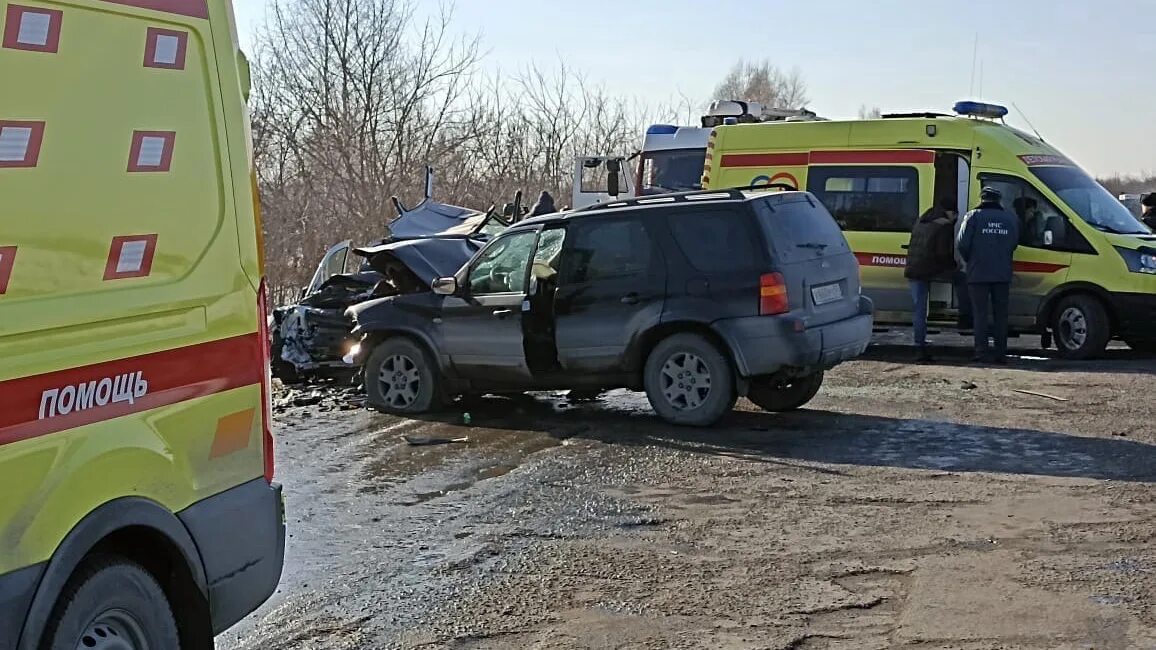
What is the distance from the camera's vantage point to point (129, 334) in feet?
12.0

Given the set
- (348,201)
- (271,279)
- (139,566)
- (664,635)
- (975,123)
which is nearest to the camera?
(139,566)

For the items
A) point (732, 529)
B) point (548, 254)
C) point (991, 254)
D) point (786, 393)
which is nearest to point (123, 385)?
point (732, 529)

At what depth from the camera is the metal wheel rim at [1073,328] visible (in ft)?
45.2

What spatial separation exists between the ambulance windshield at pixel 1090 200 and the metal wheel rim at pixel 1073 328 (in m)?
0.93

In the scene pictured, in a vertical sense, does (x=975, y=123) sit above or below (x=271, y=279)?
above

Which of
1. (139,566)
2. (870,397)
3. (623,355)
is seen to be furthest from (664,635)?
(870,397)

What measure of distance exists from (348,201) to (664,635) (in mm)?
21981

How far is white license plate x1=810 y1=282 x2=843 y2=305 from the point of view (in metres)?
10.0

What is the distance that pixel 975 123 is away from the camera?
1452 centimetres

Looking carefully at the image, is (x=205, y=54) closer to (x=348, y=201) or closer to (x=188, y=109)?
(x=188, y=109)

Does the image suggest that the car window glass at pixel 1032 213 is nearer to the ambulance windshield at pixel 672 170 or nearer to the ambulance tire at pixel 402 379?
the ambulance tire at pixel 402 379

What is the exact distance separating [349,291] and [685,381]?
4.91 meters

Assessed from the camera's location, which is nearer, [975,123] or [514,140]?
[975,123]

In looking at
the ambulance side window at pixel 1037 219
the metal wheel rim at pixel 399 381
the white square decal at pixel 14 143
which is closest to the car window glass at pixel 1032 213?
the ambulance side window at pixel 1037 219
